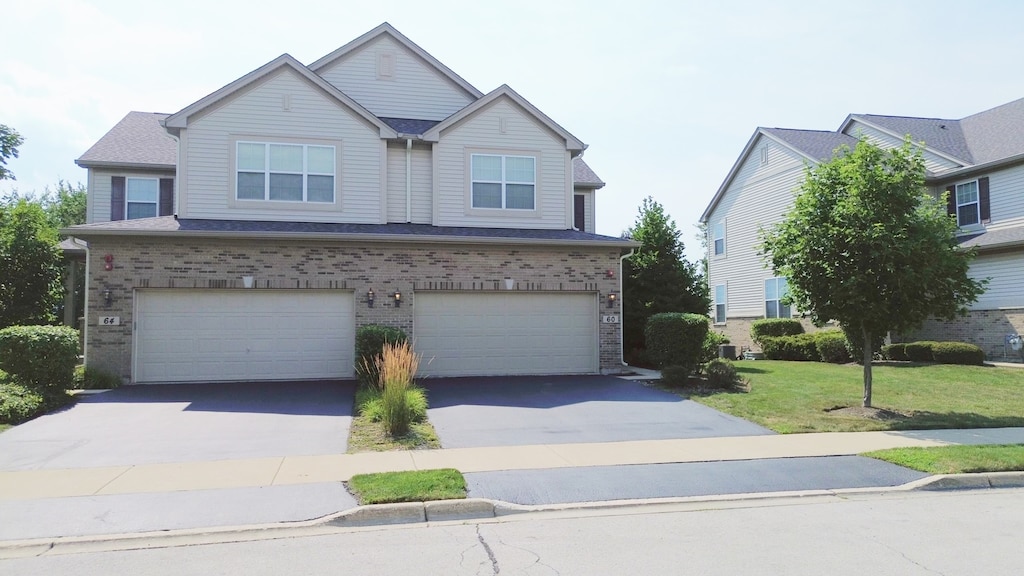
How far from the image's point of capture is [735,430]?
1152 centimetres

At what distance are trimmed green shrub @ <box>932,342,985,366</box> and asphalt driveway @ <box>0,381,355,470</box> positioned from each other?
16.4m

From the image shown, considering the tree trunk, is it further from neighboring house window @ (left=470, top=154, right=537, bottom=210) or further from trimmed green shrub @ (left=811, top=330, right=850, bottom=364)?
trimmed green shrub @ (left=811, top=330, right=850, bottom=364)

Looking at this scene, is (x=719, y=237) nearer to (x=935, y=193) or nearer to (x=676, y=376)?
(x=935, y=193)

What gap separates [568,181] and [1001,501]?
12921 mm

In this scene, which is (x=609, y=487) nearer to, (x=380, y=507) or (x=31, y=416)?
(x=380, y=507)

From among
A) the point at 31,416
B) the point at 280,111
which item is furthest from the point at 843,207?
the point at 31,416

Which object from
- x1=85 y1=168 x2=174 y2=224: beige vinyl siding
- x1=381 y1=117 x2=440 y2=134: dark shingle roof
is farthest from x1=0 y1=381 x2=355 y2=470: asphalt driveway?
x1=85 y1=168 x2=174 y2=224: beige vinyl siding

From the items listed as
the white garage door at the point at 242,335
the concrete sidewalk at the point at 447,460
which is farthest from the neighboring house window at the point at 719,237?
the concrete sidewalk at the point at 447,460

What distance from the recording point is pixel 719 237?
32.6m

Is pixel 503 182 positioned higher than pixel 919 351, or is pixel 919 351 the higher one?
pixel 503 182

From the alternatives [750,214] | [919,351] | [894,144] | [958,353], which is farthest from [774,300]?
[958,353]

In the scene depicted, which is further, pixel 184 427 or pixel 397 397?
pixel 184 427

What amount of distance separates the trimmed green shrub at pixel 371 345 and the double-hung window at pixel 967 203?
19254 mm

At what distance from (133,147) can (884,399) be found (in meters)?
22.4
